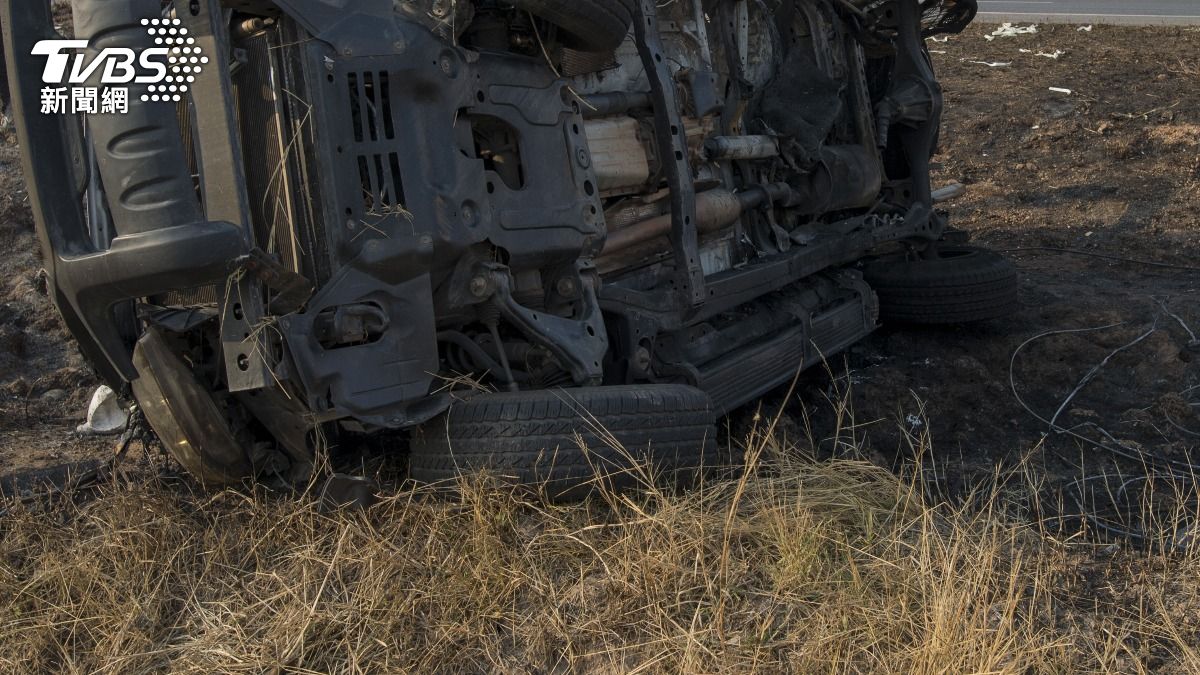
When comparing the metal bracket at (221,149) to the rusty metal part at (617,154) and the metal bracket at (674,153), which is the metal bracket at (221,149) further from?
the metal bracket at (674,153)

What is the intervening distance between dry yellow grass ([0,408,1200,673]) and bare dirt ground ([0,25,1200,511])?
2.34 ft

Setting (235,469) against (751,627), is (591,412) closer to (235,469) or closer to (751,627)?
(751,627)

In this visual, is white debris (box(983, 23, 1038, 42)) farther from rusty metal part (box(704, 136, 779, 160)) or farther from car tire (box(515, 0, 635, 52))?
→ car tire (box(515, 0, 635, 52))

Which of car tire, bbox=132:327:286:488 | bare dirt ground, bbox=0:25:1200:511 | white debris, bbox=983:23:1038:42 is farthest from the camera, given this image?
white debris, bbox=983:23:1038:42

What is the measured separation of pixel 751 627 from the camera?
10.4 ft

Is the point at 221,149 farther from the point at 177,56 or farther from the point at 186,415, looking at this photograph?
the point at 186,415

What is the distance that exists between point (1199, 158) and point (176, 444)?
9525 mm

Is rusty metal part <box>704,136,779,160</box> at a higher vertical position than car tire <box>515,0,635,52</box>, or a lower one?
lower

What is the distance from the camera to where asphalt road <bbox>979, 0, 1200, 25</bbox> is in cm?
1456

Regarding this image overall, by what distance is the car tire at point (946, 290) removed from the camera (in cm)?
648

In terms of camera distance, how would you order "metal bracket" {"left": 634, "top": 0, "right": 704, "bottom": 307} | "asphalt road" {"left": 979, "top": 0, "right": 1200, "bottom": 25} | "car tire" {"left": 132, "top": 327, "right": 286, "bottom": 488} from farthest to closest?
"asphalt road" {"left": 979, "top": 0, "right": 1200, "bottom": 25}, "metal bracket" {"left": 634, "top": 0, "right": 704, "bottom": 307}, "car tire" {"left": 132, "top": 327, "right": 286, "bottom": 488}

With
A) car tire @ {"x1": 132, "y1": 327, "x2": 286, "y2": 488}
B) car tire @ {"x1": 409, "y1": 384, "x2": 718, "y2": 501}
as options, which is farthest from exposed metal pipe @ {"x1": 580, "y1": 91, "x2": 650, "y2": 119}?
car tire @ {"x1": 132, "y1": 327, "x2": 286, "y2": 488}

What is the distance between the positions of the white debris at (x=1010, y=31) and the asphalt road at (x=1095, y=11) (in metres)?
0.39

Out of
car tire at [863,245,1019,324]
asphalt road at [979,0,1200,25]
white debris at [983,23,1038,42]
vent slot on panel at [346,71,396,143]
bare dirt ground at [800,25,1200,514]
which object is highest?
vent slot on panel at [346,71,396,143]
